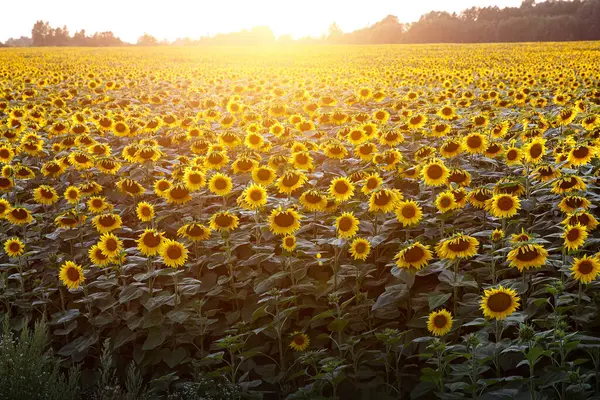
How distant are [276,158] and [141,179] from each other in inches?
65.4

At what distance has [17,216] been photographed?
5.31 meters

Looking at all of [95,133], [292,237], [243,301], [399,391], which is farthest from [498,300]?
[95,133]

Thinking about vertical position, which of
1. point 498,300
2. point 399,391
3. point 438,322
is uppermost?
point 498,300

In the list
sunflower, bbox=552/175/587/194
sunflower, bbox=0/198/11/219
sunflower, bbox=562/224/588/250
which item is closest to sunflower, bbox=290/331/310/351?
sunflower, bbox=562/224/588/250

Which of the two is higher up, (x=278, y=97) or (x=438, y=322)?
(x=278, y=97)

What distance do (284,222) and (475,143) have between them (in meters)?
2.39

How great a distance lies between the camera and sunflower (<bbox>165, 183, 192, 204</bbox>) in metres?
5.29

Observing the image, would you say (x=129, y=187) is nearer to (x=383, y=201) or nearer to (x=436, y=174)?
(x=383, y=201)

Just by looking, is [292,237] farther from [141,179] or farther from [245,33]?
[245,33]

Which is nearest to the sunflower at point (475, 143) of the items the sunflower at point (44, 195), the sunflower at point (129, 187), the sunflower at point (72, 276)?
the sunflower at point (129, 187)

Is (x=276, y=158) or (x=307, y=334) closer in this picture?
(x=307, y=334)

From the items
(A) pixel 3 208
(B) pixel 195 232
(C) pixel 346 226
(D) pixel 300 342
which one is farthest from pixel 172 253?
(A) pixel 3 208

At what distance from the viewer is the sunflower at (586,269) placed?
3.61 meters

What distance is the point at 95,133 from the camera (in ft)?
29.0
